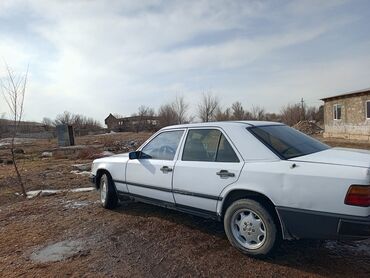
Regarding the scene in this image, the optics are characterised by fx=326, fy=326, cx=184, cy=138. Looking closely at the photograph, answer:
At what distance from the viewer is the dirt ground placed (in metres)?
3.52

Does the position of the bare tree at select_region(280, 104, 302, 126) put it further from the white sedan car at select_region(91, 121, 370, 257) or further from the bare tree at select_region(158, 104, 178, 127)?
the white sedan car at select_region(91, 121, 370, 257)

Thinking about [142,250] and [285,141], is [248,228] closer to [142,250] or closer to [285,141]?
[285,141]

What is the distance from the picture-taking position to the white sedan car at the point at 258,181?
122 inches

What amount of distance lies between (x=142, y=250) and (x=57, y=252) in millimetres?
1156

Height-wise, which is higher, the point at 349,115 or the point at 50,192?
the point at 349,115

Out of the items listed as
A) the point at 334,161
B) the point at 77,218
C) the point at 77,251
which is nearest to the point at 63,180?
the point at 77,218

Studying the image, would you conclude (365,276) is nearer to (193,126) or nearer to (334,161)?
(334,161)

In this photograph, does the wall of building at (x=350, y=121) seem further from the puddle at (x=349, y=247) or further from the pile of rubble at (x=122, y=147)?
the puddle at (x=349, y=247)

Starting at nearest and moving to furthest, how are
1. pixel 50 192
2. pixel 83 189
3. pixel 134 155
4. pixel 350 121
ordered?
1. pixel 134 155
2. pixel 50 192
3. pixel 83 189
4. pixel 350 121

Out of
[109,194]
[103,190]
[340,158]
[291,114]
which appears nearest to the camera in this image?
[340,158]

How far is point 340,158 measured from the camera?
3420 millimetres

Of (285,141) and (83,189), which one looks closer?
(285,141)

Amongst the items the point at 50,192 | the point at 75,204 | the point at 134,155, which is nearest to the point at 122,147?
the point at 50,192

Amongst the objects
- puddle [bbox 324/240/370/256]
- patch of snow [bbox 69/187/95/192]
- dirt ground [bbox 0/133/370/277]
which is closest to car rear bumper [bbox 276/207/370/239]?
dirt ground [bbox 0/133/370/277]
